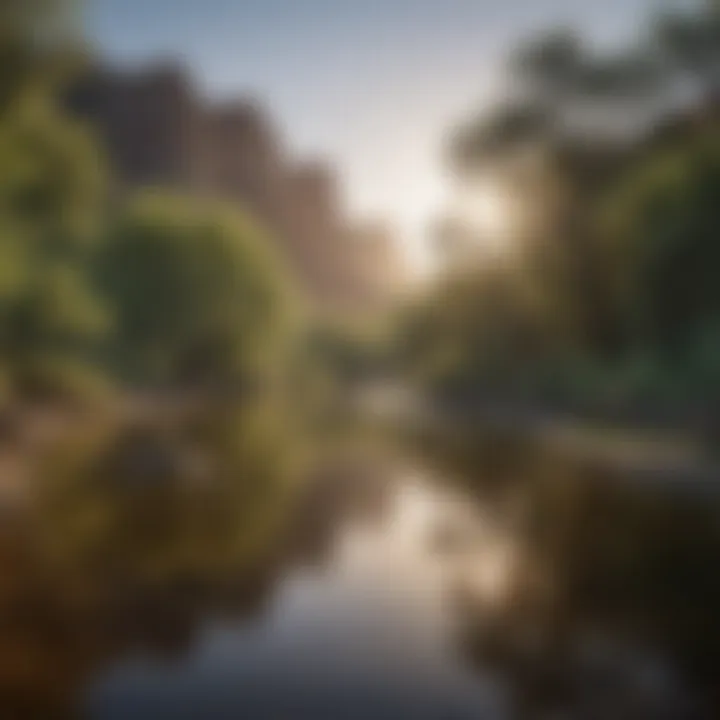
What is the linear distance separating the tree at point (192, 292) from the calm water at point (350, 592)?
0.44 meters

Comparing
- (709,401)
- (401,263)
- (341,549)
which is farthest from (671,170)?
(341,549)

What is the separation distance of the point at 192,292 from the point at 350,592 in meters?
2.03

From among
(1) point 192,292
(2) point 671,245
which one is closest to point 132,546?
(1) point 192,292

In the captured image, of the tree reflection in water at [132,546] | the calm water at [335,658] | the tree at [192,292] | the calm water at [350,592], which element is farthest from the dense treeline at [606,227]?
the calm water at [335,658]

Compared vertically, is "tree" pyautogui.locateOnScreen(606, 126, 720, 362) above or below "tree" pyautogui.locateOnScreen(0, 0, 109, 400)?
below

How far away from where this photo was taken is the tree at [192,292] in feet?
12.0

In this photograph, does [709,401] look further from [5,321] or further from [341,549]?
[5,321]

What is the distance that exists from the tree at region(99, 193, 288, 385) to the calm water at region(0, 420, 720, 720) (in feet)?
1.43

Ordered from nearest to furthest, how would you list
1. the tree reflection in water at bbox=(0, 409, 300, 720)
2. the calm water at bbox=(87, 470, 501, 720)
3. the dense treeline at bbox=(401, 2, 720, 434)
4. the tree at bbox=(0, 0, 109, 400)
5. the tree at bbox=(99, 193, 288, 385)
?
the calm water at bbox=(87, 470, 501, 720) → the tree reflection in water at bbox=(0, 409, 300, 720) → the dense treeline at bbox=(401, 2, 720, 434) → the tree at bbox=(99, 193, 288, 385) → the tree at bbox=(0, 0, 109, 400)

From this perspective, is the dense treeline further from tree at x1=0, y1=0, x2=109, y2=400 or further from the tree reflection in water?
tree at x1=0, y1=0, x2=109, y2=400

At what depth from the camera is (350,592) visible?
8.20 ft

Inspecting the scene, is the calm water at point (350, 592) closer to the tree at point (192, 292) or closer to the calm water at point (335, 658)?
the calm water at point (335, 658)

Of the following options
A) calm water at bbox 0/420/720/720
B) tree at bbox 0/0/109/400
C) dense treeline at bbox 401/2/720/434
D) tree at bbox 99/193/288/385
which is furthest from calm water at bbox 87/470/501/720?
tree at bbox 0/0/109/400

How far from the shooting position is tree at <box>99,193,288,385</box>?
367cm
